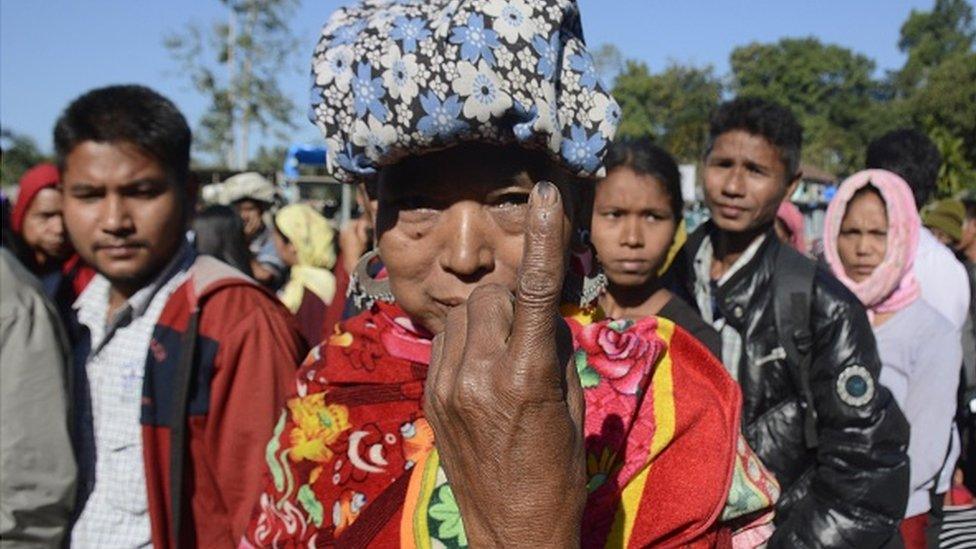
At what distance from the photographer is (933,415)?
3.66 m

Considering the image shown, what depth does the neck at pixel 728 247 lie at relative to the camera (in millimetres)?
3469

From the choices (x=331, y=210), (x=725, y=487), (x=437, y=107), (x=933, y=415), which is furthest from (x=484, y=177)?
(x=331, y=210)

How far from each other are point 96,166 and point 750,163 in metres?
2.35

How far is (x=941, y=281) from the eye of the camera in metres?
4.31

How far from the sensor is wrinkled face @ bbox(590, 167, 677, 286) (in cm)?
330

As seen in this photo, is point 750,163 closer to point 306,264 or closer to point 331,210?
point 306,264

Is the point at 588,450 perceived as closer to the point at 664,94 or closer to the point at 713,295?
the point at 713,295

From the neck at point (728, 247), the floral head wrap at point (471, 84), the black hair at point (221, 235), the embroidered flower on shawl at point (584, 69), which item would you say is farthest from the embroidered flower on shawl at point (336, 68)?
the black hair at point (221, 235)

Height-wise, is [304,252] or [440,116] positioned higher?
[440,116]

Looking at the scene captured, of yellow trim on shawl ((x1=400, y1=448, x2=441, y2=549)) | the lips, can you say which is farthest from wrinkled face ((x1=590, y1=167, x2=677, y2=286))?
yellow trim on shawl ((x1=400, y1=448, x2=441, y2=549))

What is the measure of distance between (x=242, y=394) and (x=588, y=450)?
1168 millimetres

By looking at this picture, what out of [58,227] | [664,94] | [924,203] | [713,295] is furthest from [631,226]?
[664,94]

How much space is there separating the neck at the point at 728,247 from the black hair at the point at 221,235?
10.5 ft

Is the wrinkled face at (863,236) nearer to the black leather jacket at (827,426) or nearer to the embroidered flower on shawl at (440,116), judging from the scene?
the black leather jacket at (827,426)
